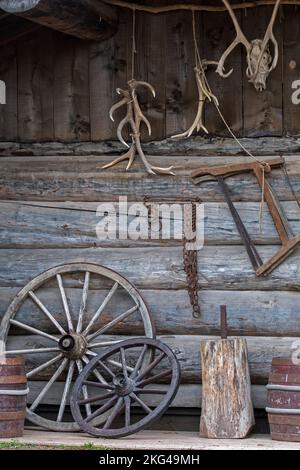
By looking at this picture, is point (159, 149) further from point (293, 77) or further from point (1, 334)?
point (1, 334)

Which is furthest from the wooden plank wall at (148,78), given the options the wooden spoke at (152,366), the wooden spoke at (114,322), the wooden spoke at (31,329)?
the wooden spoke at (152,366)

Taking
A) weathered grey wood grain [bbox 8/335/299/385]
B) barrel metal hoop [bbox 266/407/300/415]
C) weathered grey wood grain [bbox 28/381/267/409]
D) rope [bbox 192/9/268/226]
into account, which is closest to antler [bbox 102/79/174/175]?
rope [bbox 192/9/268/226]

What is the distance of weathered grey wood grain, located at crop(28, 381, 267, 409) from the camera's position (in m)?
9.09

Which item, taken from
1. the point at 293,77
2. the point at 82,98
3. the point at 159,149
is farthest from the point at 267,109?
the point at 82,98

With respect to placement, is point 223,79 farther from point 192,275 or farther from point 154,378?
point 154,378

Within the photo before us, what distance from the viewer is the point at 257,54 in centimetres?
→ 912

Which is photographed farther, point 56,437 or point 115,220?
point 115,220

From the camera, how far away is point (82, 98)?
9.75 meters

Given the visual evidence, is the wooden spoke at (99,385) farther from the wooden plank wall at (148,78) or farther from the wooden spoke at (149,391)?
the wooden plank wall at (148,78)

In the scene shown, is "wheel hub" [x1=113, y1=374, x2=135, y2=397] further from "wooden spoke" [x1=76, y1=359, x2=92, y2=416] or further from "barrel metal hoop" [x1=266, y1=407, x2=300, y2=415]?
"barrel metal hoop" [x1=266, y1=407, x2=300, y2=415]

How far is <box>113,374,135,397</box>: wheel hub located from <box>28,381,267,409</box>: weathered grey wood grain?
0.59m

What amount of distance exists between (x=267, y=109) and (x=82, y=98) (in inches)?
59.9

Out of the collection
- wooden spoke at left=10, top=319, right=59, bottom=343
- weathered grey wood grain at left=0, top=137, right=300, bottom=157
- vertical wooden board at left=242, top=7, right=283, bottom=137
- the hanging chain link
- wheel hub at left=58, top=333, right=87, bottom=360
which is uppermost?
vertical wooden board at left=242, top=7, right=283, bottom=137

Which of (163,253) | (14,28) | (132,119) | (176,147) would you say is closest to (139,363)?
(163,253)
